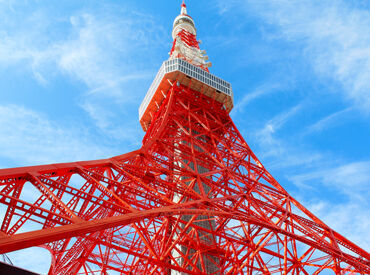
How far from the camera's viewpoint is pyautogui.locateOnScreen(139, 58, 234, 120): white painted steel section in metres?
23.7

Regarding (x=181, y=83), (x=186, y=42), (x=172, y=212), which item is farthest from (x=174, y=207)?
(x=186, y=42)

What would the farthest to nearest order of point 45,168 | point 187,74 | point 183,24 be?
1. point 183,24
2. point 187,74
3. point 45,168

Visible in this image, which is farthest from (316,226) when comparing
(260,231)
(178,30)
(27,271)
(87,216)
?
(178,30)

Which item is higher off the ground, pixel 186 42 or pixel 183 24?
pixel 183 24

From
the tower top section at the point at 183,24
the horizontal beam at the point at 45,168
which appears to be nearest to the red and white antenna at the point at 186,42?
the tower top section at the point at 183,24

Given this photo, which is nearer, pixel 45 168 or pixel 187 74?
pixel 45 168

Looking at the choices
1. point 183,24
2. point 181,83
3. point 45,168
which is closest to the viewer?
point 45,168

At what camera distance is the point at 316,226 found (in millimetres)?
15211

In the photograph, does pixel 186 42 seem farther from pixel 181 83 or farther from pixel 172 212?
pixel 172 212

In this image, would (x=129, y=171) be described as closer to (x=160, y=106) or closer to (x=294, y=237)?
(x=294, y=237)

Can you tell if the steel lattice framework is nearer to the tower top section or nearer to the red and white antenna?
the red and white antenna

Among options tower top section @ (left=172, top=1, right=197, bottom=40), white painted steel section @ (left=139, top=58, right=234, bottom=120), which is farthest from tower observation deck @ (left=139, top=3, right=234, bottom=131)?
tower top section @ (left=172, top=1, right=197, bottom=40)

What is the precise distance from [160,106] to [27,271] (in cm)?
1545

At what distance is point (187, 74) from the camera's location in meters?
23.6
